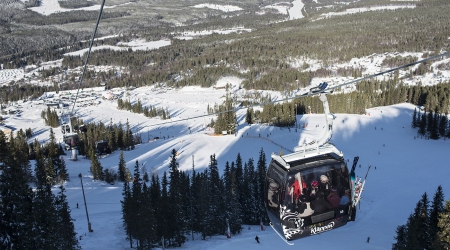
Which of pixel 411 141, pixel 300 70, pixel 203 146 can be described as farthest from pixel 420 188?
pixel 300 70

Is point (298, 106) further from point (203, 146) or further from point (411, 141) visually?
point (203, 146)

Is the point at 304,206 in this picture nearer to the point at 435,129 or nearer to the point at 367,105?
the point at 435,129

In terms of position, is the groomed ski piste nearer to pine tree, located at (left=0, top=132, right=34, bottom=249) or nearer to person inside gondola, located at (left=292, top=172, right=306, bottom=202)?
pine tree, located at (left=0, top=132, right=34, bottom=249)

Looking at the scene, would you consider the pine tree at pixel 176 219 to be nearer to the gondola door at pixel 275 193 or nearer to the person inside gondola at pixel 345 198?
the gondola door at pixel 275 193

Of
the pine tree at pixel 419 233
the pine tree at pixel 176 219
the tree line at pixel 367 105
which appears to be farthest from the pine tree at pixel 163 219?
the tree line at pixel 367 105

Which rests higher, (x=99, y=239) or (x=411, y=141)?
(x=99, y=239)
